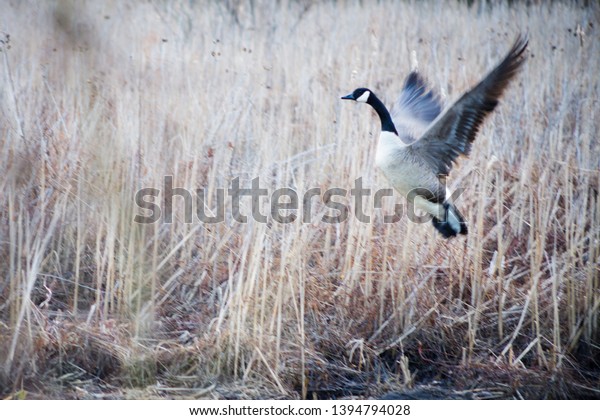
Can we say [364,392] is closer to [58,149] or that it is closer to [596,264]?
[596,264]

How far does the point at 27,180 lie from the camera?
300 centimetres

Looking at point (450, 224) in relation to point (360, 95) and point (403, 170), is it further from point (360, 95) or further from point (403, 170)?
point (360, 95)

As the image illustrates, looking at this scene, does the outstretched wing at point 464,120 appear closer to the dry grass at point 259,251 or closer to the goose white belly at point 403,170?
the goose white belly at point 403,170

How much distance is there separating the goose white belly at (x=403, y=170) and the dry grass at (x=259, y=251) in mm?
130

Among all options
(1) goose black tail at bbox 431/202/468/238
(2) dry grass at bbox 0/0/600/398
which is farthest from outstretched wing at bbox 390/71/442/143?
(1) goose black tail at bbox 431/202/468/238

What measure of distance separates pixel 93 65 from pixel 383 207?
151cm

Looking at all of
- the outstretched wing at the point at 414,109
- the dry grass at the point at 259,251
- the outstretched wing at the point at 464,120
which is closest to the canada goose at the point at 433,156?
the outstretched wing at the point at 464,120

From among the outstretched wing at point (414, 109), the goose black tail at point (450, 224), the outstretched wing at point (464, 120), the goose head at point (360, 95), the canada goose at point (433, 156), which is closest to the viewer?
the outstretched wing at point (464, 120)

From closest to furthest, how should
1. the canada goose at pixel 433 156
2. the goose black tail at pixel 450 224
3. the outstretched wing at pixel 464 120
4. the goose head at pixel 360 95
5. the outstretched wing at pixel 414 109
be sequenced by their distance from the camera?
the outstretched wing at pixel 464 120 → the canada goose at pixel 433 156 → the goose black tail at pixel 450 224 → the goose head at pixel 360 95 → the outstretched wing at pixel 414 109

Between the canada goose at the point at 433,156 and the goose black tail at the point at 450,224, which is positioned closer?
the canada goose at the point at 433,156

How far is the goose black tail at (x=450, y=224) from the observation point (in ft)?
10.1

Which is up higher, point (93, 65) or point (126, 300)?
point (93, 65)

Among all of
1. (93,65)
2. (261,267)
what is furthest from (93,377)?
(93,65)
